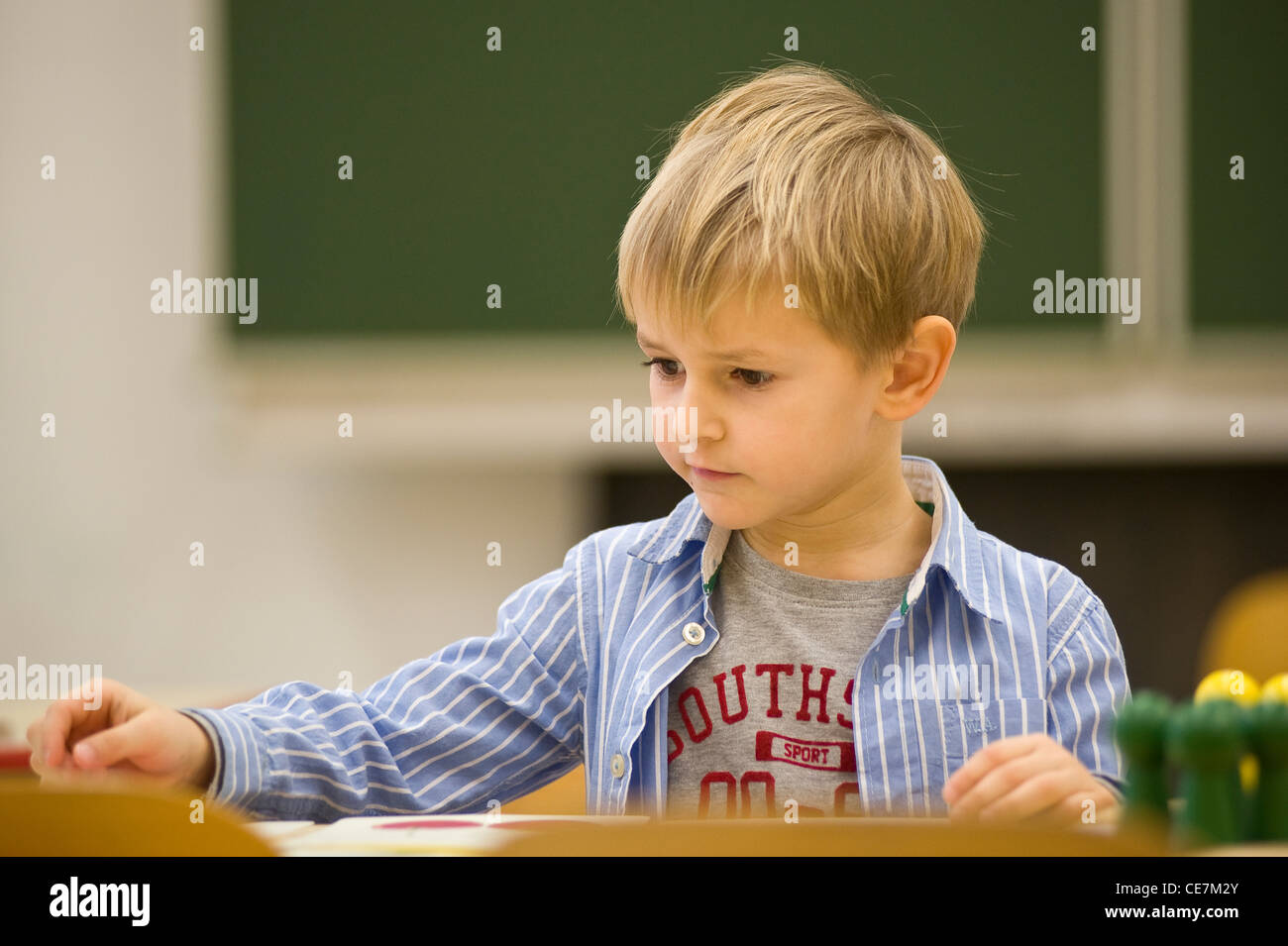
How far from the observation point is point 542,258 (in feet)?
8.52

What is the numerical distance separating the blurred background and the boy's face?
4.77ft

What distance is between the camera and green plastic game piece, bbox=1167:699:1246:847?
0.60m

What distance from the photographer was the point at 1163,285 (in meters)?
2.53

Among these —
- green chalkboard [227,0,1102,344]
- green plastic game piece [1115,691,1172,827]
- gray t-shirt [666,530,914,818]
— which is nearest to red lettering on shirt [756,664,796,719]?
gray t-shirt [666,530,914,818]

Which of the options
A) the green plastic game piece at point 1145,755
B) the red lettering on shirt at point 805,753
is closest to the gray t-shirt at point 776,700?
the red lettering on shirt at point 805,753

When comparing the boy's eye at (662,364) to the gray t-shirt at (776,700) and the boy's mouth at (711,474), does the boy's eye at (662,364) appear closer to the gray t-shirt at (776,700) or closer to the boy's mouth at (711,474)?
the boy's mouth at (711,474)

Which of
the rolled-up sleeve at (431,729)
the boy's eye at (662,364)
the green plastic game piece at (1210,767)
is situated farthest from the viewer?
the boy's eye at (662,364)

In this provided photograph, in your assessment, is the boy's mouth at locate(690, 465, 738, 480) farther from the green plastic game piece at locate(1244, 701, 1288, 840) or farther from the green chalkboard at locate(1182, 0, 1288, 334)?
the green chalkboard at locate(1182, 0, 1288, 334)

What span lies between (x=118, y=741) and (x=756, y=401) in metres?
0.46

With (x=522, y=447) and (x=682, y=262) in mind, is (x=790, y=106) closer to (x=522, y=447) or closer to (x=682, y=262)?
(x=682, y=262)

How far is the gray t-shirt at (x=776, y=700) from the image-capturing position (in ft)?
3.17

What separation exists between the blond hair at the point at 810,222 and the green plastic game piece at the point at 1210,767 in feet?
1.32

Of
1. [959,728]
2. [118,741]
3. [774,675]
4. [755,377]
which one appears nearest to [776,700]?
[774,675]
